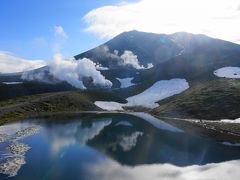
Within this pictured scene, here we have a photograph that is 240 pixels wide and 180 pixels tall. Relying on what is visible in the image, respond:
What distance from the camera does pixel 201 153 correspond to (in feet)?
223

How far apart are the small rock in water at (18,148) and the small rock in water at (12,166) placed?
5485mm

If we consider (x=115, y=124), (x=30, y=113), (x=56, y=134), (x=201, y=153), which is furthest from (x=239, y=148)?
(x=30, y=113)

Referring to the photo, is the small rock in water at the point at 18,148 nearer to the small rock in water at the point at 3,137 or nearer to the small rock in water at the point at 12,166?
the small rock in water at the point at 12,166

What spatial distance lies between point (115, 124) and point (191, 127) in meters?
26.3

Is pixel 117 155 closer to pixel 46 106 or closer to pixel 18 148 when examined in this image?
pixel 18 148

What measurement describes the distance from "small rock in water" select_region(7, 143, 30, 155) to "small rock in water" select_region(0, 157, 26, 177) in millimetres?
5485

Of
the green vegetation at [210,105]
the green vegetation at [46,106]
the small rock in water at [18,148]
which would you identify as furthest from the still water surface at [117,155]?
the green vegetation at [46,106]

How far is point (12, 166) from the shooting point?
5494 centimetres

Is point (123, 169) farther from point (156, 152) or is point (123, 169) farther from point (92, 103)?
point (92, 103)

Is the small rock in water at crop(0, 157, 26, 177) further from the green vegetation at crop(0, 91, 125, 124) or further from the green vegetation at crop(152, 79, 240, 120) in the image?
the green vegetation at crop(152, 79, 240, 120)

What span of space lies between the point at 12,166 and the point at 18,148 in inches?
597

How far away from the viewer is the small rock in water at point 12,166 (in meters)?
51.4

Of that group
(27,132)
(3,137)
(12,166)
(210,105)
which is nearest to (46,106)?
(27,132)

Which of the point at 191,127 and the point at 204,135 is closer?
the point at 204,135
